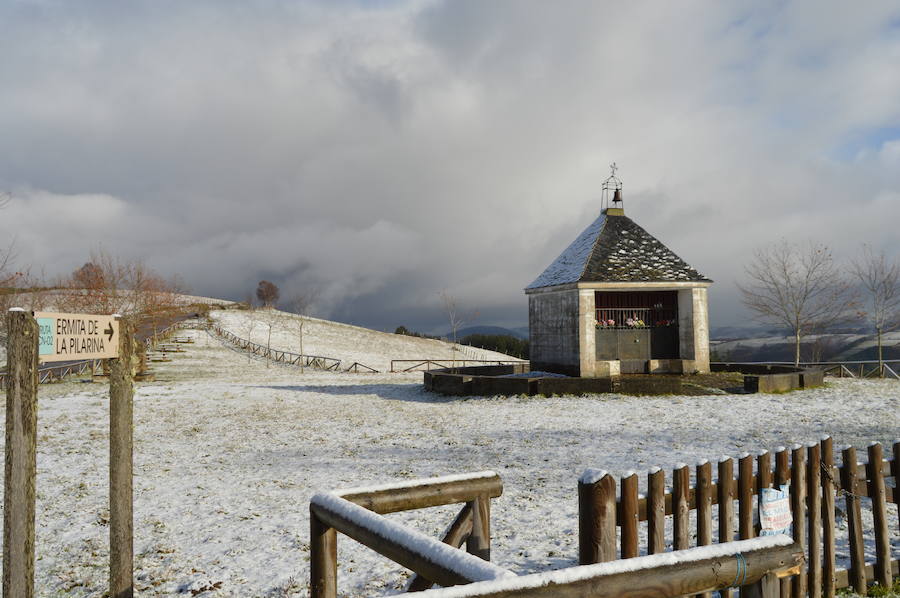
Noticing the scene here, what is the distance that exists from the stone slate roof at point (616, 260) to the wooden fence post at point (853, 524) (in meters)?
15.0

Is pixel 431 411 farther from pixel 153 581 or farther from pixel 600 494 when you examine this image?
pixel 600 494

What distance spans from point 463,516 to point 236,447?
31.8ft

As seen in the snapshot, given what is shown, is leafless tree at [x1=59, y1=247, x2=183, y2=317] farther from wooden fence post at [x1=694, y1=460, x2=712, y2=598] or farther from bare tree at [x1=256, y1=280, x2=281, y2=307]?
bare tree at [x1=256, y1=280, x2=281, y2=307]

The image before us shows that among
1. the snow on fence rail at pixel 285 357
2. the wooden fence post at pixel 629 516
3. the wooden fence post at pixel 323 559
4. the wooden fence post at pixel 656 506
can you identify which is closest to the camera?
the wooden fence post at pixel 323 559

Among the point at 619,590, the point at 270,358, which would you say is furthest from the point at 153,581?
the point at 270,358

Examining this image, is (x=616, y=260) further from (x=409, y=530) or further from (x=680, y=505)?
(x=409, y=530)

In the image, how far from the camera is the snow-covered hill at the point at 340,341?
4791 centimetres

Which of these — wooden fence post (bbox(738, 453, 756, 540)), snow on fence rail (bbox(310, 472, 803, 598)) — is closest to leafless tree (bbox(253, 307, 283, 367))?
wooden fence post (bbox(738, 453, 756, 540))

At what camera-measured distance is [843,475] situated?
16.5 feet

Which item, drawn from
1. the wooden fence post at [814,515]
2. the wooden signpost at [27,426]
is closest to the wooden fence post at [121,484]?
the wooden signpost at [27,426]

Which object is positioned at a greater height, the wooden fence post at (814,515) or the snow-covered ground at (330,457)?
the wooden fence post at (814,515)

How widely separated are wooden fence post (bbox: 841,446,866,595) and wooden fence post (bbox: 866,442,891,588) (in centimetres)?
21

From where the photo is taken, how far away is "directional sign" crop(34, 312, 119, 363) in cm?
408

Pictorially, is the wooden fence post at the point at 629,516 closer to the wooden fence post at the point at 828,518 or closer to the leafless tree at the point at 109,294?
the wooden fence post at the point at 828,518
